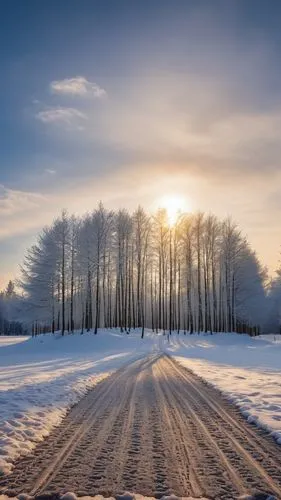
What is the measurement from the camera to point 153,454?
243 inches

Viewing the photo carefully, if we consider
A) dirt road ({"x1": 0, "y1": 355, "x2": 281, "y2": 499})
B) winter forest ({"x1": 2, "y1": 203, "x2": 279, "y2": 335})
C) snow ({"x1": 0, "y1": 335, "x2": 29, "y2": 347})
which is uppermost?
winter forest ({"x1": 2, "y1": 203, "x2": 279, "y2": 335})

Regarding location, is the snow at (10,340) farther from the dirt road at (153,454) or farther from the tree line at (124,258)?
the dirt road at (153,454)

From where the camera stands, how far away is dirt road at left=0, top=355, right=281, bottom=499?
16.1 ft

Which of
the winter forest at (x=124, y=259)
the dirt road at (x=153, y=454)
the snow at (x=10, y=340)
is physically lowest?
the snow at (x=10, y=340)

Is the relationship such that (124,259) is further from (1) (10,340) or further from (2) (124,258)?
(1) (10,340)

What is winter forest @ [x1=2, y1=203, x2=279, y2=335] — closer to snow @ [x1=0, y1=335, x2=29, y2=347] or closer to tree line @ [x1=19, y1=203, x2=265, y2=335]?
tree line @ [x1=19, y1=203, x2=265, y2=335]

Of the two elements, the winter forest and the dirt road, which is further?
the winter forest

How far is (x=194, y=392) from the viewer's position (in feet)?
39.9

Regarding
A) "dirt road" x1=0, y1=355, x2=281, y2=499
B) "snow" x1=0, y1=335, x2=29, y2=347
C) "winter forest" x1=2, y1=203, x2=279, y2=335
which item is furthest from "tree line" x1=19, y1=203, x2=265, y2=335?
"dirt road" x1=0, y1=355, x2=281, y2=499

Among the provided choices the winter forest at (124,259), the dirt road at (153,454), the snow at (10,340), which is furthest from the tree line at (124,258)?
the dirt road at (153,454)

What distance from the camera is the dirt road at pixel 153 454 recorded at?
4.92m

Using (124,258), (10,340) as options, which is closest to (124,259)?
(124,258)

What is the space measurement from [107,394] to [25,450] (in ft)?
18.4

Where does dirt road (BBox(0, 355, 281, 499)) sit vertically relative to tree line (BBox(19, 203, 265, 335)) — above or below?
below
